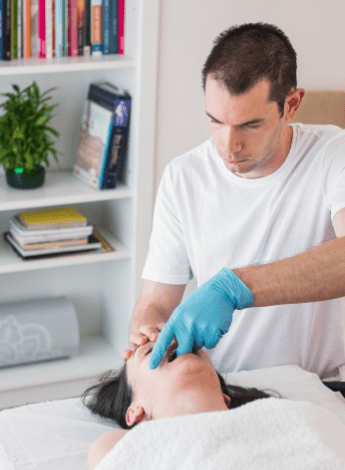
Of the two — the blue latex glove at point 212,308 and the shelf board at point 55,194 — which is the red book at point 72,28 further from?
the blue latex glove at point 212,308

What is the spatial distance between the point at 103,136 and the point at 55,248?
420 millimetres

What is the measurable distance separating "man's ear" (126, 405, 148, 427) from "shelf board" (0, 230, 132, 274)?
0.96 meters

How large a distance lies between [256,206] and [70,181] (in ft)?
3.16

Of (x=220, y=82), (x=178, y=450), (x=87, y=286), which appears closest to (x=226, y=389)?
(x=178, y=450)

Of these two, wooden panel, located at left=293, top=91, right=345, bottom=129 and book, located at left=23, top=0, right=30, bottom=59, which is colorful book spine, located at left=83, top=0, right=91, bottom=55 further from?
wooden panel, located at left=293, top=91, right=345, bottom=129

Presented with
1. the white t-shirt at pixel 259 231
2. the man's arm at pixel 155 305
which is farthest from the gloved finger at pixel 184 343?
the white t-shirt at pixel 259 231

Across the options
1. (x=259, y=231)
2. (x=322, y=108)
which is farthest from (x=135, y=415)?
(x=322, y=108)

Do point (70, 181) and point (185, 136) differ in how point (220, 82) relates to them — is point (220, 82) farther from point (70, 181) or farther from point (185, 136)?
point (70, 181)

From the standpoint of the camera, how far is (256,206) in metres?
1.65

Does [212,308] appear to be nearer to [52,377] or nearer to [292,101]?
[292,101]

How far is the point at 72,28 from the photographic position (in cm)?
221

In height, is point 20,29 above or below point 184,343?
above

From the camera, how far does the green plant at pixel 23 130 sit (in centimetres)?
222

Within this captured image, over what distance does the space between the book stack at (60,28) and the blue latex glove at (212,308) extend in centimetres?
123
